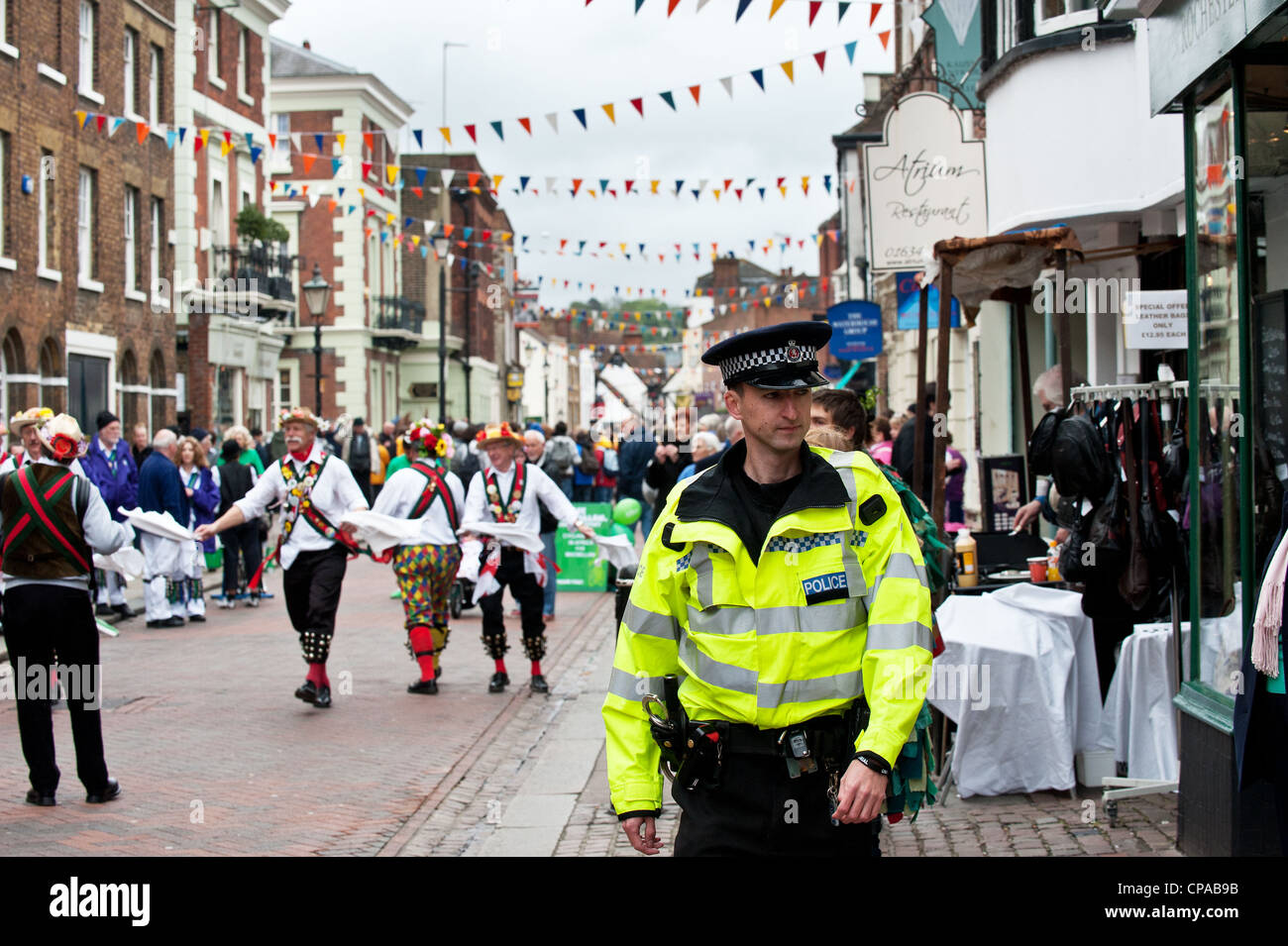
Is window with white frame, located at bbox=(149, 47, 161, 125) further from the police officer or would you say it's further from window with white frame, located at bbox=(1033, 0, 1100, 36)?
the police officer

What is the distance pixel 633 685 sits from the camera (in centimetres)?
363

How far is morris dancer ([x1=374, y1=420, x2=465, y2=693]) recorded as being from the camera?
1076 cm

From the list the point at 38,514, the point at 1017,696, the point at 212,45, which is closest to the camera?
the point at 1017,696

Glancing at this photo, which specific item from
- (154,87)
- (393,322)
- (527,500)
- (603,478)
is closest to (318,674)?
(527,500)

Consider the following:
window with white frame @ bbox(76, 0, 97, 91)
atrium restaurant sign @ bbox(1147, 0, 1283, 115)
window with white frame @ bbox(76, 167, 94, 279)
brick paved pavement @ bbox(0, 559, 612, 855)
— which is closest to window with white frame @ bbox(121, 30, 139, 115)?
window with white frame @ bbox(76, 0, 97, 91)

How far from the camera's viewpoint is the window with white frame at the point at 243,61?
33594 mm

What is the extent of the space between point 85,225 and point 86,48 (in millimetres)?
2954

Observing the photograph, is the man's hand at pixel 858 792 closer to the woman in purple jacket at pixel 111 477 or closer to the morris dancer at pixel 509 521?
the morris dancer at pixel 509 521

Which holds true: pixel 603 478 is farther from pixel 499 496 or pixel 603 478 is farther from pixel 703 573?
pixel 703 573

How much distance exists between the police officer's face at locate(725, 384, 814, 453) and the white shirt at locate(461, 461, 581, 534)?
7.22 metres

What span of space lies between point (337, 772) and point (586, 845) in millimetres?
2045

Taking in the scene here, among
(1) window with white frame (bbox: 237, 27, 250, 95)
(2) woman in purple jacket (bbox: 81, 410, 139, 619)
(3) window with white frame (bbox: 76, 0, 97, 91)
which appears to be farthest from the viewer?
(1) window with white frame (bbox: 237, 27, 250, 95)

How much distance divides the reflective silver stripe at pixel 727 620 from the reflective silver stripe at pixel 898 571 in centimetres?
27
